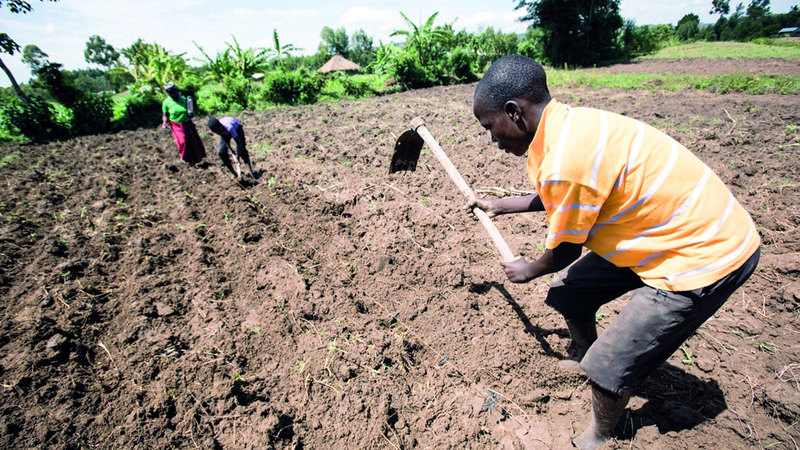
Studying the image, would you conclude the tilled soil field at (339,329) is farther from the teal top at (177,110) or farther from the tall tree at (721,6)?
the tall tree at (721,6)

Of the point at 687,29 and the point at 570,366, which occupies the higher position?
the point at 687,29

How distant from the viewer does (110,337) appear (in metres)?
2.97

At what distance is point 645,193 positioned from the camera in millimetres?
1374

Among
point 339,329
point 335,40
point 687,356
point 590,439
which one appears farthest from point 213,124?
point 335,40

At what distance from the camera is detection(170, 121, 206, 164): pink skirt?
6277mm

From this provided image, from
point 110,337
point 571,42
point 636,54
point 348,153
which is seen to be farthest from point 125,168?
point 636,54

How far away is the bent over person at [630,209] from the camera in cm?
134

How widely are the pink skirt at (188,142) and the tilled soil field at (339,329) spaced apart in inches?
49.3


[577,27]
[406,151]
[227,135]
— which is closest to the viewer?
[406,151]

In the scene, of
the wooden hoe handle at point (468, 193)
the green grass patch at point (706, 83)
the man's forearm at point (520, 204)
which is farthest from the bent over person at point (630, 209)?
the green grass patch at point (706, 83)

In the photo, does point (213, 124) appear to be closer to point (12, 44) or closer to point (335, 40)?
point (12, 44)

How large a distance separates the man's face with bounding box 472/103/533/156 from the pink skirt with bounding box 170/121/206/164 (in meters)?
6.29

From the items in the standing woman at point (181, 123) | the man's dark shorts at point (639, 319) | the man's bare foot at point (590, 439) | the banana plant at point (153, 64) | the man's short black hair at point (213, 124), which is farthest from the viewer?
the banana plant at point (153, 64)

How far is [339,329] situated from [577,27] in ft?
88.0
